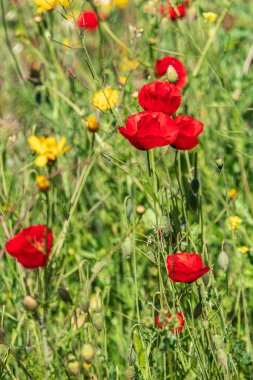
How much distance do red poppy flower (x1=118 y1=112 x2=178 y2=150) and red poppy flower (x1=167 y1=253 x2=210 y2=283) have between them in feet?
0.61

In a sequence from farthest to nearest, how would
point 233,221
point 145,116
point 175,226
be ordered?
point 233,221, point 175,226, point 145,116

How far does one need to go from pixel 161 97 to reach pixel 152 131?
0.09m

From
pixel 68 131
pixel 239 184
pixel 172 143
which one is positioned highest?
pixel 172 143

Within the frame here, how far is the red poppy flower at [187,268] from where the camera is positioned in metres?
1.29

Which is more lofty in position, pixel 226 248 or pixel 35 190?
pixel 35 190

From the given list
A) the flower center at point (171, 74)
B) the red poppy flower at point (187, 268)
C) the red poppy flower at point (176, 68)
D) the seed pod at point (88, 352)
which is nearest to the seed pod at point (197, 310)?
the red poppy flower at point (187, 268)

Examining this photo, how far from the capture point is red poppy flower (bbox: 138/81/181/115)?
1.37 m

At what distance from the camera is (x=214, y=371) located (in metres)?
1.56

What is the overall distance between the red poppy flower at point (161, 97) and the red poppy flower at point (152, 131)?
0.04m

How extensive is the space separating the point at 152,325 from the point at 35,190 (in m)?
0.66

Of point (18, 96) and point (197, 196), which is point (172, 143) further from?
point (18, 96)

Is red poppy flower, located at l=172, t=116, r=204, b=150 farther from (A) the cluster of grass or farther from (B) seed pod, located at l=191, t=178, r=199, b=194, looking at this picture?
(B) seed pod, located at l=191, t=178, r=199, b=194

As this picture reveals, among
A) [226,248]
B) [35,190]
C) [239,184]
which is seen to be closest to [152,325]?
[226,248]

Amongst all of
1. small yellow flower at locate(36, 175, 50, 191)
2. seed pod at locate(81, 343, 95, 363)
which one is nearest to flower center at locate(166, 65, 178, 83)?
small yellow flower at locate(36, 175, 50, 191)
